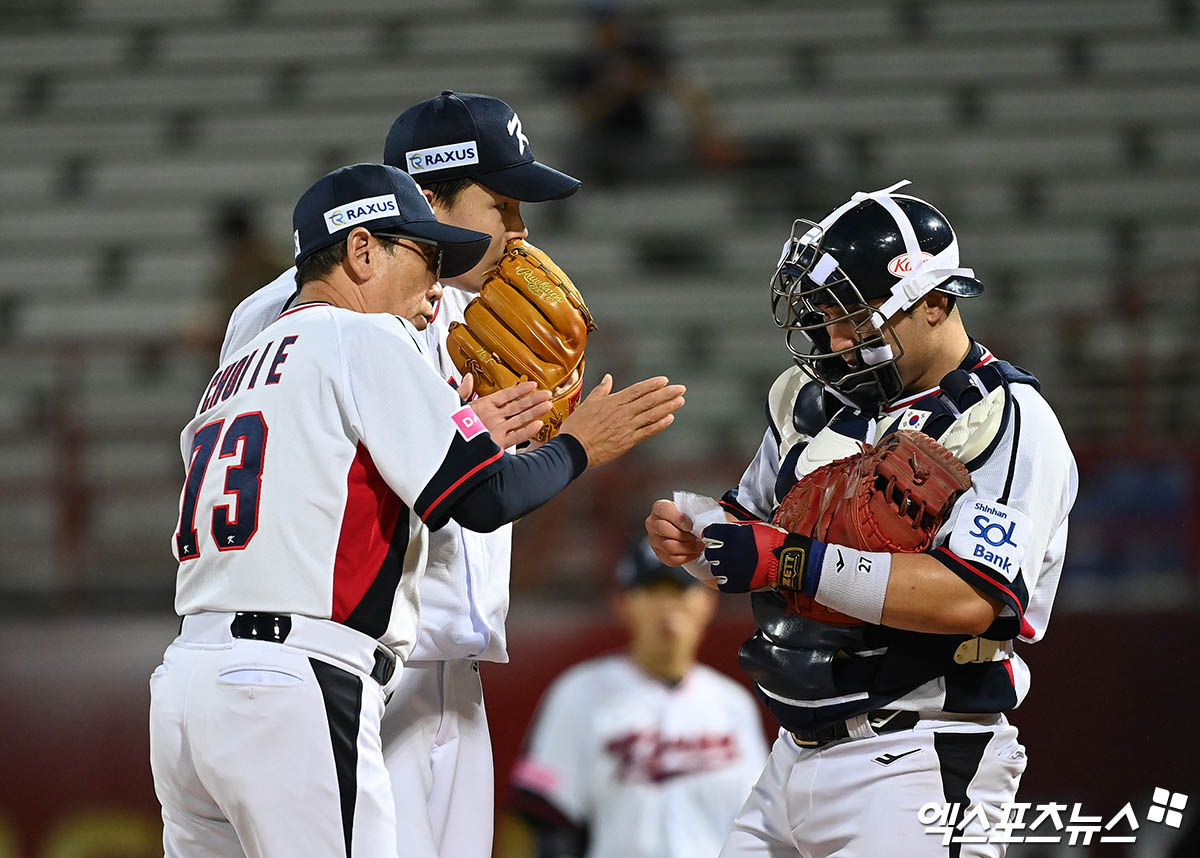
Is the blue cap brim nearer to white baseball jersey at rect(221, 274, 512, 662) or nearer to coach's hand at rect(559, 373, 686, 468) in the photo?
white baseball jersey at rect(221, 274, 512, 662)

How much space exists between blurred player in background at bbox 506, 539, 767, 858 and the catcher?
2.64 m

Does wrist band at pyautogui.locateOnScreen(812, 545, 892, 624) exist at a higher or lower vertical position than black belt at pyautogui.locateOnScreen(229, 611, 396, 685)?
higher

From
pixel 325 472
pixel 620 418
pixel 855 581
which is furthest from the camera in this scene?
pixel 620 418

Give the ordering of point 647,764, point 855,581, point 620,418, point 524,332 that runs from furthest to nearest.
Result: point 647,764, point 524,332, point 620,418, point 855,581

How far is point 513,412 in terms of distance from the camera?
10.3ft

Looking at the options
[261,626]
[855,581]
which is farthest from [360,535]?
[855,581]

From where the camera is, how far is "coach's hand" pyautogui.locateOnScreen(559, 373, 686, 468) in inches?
124

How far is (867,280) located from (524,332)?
827 mm

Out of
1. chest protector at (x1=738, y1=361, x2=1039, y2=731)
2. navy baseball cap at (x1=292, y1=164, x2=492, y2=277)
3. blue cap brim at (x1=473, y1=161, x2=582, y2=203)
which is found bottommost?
chest protector at (x1=738, y1=361, x2=1039, y2=731)

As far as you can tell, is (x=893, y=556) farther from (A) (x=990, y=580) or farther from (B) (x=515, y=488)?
(B) (x=515, y=488)

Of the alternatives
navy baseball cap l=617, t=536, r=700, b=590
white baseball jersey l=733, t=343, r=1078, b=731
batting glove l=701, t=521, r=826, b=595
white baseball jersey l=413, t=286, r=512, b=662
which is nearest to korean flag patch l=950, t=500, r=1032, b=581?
white baseball jersey l=733, t=343, r=1078, b=731

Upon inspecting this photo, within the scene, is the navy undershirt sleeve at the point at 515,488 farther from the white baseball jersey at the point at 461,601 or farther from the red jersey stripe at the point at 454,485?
the white baseball jersey at the point at 461,601

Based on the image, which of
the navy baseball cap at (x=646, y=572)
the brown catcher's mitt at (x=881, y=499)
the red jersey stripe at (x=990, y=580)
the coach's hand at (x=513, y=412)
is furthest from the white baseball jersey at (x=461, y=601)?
the navy baseball cap at (x=646, y=572)

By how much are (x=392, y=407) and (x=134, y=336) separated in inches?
308
